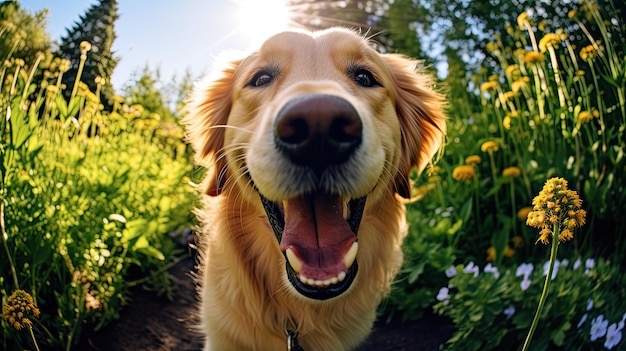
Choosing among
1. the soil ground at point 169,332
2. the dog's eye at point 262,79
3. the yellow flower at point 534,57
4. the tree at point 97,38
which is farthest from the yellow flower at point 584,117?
the tree at point 97,38

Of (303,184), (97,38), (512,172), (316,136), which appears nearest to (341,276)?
(303,184)

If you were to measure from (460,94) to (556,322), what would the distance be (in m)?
3.59

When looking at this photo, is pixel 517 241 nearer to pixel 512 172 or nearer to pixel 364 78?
pixel 512 172

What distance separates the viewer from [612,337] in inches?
73.2

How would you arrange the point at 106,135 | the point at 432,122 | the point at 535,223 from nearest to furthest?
1. the point at 535,223
2. the point at 432,122
3. the point at 106,135

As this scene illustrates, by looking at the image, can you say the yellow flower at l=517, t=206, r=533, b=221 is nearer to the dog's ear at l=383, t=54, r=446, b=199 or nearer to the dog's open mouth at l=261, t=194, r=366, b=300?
the dog's ear at l=383, t=54, r=446, b=199

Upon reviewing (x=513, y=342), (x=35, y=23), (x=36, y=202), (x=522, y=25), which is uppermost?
(x=522, y=25)

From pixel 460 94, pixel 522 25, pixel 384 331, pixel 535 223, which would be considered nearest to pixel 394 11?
pixel 460 94

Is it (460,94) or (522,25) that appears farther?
(460,94)

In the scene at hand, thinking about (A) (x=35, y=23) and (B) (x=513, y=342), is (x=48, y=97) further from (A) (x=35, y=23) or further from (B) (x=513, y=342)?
(B) (x=513, y=342)

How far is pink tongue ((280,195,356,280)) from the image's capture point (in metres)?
1.83

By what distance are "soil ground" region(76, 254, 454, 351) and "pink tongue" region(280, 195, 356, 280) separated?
1.24 metres

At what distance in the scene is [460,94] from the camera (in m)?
5.49

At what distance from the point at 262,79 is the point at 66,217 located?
128 cm
